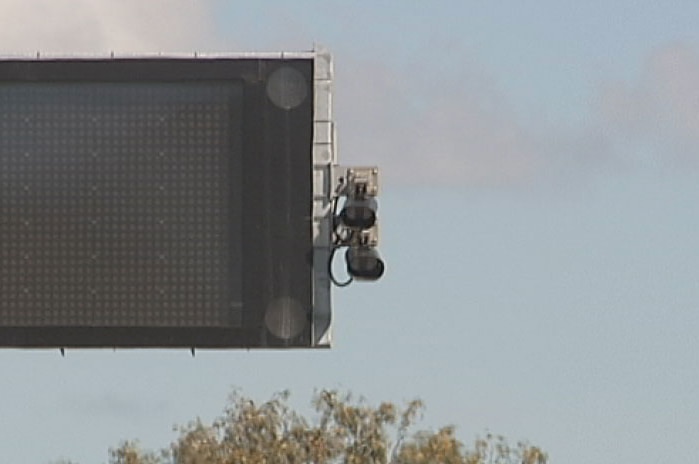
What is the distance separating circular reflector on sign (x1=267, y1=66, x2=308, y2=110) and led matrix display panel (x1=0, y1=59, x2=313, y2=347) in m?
0.01

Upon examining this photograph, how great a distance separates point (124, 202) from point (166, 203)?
427 mm

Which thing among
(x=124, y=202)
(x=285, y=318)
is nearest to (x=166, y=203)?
(x=124, y=202)

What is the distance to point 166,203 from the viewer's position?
1142 inches

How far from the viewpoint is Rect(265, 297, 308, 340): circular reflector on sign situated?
94.7 ft

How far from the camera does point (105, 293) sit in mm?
29297

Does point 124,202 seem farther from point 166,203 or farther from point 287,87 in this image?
point 287,87

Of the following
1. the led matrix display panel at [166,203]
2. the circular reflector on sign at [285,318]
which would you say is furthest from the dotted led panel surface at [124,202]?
the circular reflector on sign at [285,318]

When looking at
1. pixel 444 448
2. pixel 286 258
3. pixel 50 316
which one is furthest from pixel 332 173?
pixel 444 448

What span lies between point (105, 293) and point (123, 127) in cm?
166

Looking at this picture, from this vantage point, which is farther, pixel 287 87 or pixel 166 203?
pixel 287 87

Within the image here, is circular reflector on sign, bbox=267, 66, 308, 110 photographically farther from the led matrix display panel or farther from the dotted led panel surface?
the dotted led panel surface

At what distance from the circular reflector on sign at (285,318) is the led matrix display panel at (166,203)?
0.05 ft

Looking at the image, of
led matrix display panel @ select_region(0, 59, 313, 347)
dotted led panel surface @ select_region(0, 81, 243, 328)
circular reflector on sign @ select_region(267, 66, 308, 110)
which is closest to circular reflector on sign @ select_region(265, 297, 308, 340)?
led matrix display panel @ select_region(0, 59, 313, 347)

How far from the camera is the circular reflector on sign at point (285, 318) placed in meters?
28.9
